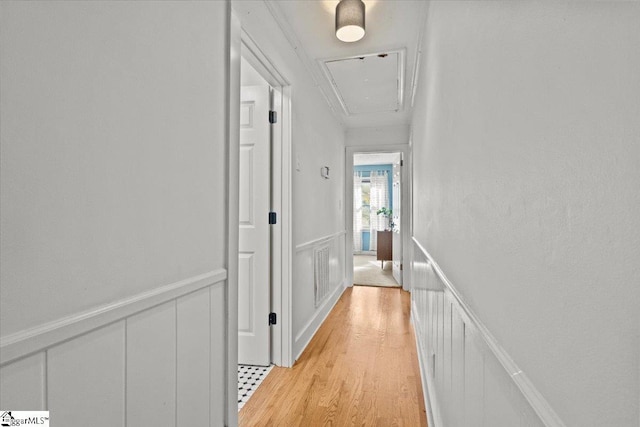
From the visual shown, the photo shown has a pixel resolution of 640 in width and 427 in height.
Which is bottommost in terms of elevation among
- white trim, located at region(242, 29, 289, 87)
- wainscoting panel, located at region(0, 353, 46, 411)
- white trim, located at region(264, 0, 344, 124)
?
wainscoting panel, located at region(0, 353, 46, 411)

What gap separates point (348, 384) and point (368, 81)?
8.64 ft

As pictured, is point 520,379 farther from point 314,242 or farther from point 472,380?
point 314,242

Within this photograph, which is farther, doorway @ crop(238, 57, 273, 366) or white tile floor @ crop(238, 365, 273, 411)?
doorway @ crop(238, 57, 273, 366)

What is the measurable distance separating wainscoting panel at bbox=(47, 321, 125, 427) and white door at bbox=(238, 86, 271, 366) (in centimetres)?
149


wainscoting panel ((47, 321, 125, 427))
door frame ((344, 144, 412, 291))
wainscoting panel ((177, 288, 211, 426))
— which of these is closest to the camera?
wainscoting panel ((47, 321, 125, 427))

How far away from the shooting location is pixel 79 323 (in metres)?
0.82

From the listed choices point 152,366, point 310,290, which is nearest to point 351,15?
point 152,366

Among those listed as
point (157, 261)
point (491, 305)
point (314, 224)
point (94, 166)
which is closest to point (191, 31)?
point (94, 166)

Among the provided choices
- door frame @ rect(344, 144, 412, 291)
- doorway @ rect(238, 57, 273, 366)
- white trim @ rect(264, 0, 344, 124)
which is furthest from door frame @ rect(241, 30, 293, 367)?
door frame @ rect(344, 144, 412, 291)

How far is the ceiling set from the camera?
2.15 m

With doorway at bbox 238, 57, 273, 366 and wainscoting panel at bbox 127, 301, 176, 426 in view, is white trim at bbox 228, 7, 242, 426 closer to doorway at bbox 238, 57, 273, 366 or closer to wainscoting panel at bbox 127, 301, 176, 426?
wainscoting panel at bbox 127, 301, 176, 426

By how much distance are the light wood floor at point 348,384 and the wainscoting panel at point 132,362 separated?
54cm

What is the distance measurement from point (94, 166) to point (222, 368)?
3.39 feet

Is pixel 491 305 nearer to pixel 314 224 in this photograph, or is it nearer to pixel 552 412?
pixel 552 412
